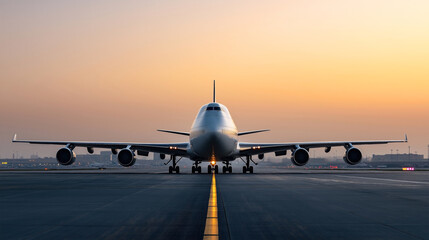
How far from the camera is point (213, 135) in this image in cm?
3353

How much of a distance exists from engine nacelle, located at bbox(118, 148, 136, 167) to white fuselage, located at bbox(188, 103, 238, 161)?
4441 mm

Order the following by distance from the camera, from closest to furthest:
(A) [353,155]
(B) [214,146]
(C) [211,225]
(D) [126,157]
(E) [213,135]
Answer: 1. (C) [211,225]
2. (E) [213,135]
3. (B) [214,146]
4. (D) [126,157]
5. (A) [353,155]

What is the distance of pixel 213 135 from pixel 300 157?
25.0ft

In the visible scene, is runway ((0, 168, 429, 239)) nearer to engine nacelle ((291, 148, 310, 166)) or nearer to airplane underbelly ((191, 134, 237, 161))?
airplane underbelly ((191, 134, 237, 161))

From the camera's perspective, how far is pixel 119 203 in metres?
12.0

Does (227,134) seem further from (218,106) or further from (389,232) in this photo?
(389,232)

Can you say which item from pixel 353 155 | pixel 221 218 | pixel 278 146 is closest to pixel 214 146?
pixel 278 146

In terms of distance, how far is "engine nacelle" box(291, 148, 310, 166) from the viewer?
3669 cm

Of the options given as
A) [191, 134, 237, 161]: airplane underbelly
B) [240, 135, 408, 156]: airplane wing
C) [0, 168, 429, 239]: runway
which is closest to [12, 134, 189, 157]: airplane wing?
[191, 134, 237, 161]: airplane underbelly

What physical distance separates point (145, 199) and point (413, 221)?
23.6 ft

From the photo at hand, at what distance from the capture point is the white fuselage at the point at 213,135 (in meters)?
33.8

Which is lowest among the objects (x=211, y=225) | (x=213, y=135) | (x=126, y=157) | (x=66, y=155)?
(x=211, y=225)

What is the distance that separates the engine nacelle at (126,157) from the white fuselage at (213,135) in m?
4.44

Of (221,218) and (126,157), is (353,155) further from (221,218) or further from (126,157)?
(221,218)
